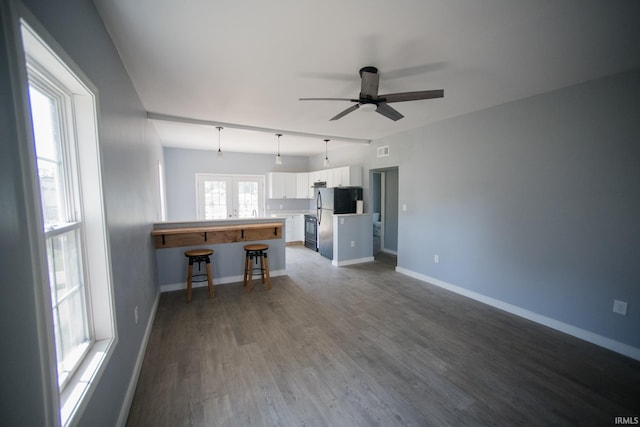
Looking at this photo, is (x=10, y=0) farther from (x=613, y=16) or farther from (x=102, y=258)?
(x=613, y=16)

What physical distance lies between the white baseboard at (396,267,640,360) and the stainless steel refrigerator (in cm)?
223

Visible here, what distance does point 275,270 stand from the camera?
15.6 ft

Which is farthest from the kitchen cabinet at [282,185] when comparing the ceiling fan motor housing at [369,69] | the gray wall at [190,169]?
the ceiling fan motor housing at [369,69]

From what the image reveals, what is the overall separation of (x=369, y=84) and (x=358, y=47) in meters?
0.34

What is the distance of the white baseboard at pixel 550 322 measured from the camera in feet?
8.22

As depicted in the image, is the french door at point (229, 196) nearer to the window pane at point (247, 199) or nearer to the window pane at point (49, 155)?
the window pane at point (247, 199)

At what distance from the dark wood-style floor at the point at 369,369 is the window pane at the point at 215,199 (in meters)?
3.84

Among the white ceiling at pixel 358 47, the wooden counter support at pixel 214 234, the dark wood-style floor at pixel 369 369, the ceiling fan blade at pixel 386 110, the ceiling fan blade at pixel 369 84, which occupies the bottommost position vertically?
the dark wood-style floor at pixel 369 369

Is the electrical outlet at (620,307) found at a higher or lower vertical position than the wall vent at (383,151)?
lower

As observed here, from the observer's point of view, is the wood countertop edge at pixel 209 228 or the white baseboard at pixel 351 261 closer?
the wood countertop edge at pixel 209 228

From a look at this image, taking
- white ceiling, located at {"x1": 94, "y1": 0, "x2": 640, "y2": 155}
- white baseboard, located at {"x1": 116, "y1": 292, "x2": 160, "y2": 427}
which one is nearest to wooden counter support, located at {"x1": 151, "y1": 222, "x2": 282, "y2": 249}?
white baseboard, located at {"x1": 116, "y1": 292, "x2": 160, "y2": 427}

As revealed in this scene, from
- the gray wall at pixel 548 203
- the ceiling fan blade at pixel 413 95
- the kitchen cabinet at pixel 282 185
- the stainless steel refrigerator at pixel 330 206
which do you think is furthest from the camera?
the kitchen cabinet at pixel 282 185

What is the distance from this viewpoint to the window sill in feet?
3.54

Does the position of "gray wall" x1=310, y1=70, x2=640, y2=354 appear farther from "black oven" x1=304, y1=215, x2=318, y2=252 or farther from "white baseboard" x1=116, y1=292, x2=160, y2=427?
"white baseboard" x1=116, y1=292, x2=160, y2=427
